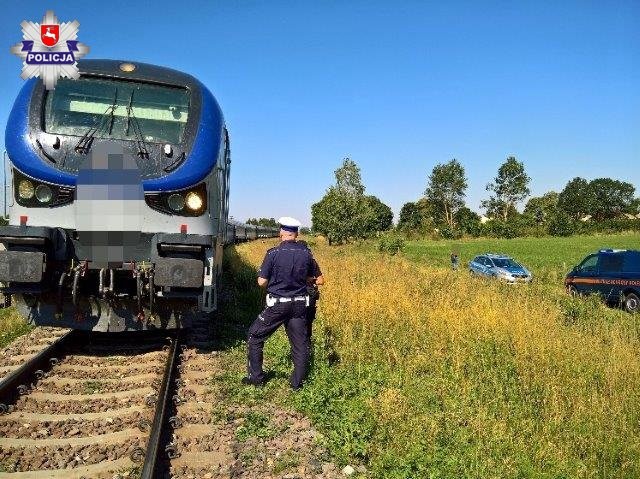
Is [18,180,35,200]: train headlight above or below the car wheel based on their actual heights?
above

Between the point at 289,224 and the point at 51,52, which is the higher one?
the point at 51,52

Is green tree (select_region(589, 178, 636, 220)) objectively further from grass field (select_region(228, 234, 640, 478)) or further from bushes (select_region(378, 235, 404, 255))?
grass field (select_region(228, 234, 640, 478))

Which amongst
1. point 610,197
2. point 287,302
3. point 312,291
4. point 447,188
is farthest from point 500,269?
point 610,197

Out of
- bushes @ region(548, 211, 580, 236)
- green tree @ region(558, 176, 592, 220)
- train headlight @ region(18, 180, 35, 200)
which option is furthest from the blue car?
green tree @ region(558, 176, 592, 220)

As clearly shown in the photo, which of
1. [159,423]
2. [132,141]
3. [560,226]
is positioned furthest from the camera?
[560,226]

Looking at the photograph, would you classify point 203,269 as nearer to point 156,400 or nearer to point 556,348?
point 156,400

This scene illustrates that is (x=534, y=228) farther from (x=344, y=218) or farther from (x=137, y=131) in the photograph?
(x=137, y=131)

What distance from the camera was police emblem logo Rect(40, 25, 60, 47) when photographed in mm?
7820

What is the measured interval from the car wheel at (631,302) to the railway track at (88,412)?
1304 cm

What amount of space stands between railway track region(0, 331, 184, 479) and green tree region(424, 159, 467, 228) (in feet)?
290

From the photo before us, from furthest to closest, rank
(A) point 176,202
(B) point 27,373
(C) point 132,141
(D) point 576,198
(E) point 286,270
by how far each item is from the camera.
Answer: (D) point 576,198
(C) point 132,141
(A) point 176,202
(E) point 286,270
(B) point 27,373

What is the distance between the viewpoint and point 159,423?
406cm

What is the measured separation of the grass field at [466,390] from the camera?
4.04 m

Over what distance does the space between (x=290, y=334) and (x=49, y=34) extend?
629 centimetres
